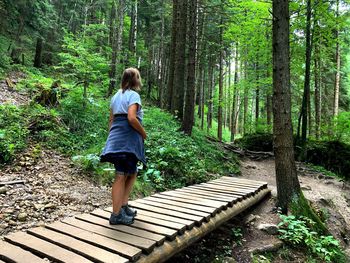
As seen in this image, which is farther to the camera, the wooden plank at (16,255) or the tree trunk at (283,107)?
the tree trunk at (283,107)

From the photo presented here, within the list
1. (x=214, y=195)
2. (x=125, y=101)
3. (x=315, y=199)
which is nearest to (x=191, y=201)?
(x=214, y=195)

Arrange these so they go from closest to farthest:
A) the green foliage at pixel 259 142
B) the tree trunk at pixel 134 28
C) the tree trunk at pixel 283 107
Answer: the tree trunk at pixel 283 107
the green foliage at pixel 259 142
the tree trunk at pixel 134 28

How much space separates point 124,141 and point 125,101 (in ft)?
1.80

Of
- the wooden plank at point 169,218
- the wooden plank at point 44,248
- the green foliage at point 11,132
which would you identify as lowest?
the wooden plank at point 44,248

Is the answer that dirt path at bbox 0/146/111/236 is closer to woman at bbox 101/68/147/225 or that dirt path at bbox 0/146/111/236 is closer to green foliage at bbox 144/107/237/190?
woman at bbox 101/68/147/225

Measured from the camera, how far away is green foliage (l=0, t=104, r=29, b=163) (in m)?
6.86

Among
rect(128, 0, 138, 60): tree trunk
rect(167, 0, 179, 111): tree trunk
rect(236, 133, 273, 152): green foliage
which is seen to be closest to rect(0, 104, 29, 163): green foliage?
rect(167, 0, 179, 111): tree trunk

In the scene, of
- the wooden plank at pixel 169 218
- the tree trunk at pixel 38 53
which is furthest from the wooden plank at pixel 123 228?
the tree trunk at pixel 38 53

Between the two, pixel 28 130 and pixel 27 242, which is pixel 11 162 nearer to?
pixel 28 130

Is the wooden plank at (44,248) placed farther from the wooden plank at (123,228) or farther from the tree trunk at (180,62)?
the tree trunk at (180,62)

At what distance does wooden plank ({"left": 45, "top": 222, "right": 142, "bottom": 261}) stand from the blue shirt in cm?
165

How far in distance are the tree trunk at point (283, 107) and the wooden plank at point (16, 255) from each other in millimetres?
5067

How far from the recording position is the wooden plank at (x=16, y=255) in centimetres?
328

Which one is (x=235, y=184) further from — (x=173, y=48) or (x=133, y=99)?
(x=173, y=48)
